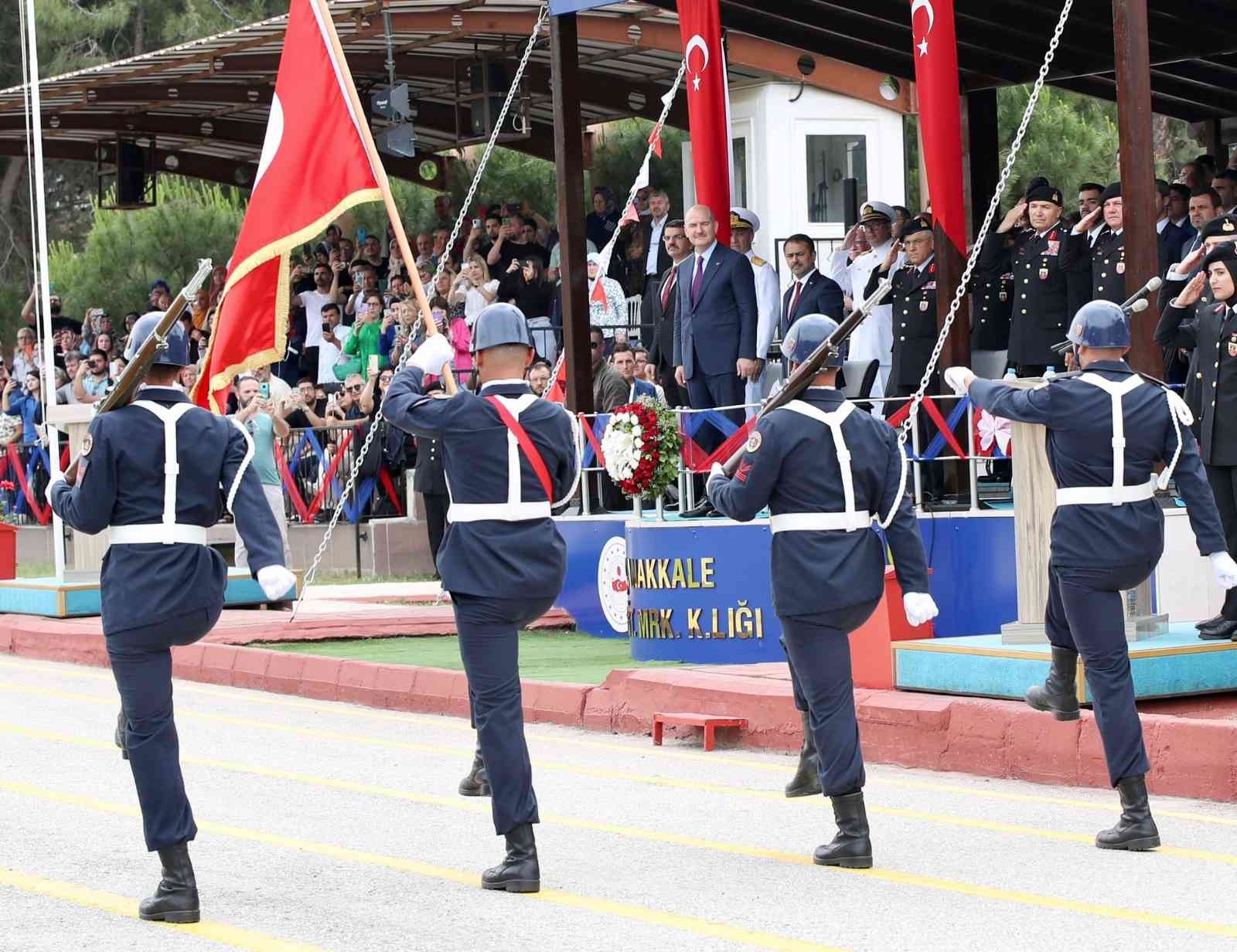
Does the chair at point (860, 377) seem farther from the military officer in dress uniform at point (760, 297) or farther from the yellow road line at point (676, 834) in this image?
the yellow road line at point (676, 834)

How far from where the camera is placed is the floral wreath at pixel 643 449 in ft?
47.7

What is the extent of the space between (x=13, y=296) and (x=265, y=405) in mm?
22270

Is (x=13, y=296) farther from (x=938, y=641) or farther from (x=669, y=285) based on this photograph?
(x=938, y=641)

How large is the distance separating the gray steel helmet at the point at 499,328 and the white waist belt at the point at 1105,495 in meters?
2.27

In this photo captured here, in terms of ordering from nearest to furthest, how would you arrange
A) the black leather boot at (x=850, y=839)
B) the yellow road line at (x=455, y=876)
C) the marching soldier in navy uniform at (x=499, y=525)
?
1. the yellow road line at (x=455, y=876)
2. the marching soldier in navy uniform at (x=499, y=525)
3. the black leather boot at (x=850, y=839)

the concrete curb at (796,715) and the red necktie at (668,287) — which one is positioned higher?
the red necktie at (668,287)

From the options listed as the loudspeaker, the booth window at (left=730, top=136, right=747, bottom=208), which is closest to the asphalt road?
the booth window at (left=730, top=136, right=747, bottom=208)

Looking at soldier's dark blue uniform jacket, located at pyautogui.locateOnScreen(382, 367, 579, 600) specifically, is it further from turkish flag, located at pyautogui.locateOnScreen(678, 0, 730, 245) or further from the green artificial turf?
turkish flag, located at pyautogui.locateOnScreen(678, 0, 730, 245)

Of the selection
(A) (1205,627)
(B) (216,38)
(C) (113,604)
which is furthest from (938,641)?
(B) (216,38)

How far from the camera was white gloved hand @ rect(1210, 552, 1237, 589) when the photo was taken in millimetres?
8561

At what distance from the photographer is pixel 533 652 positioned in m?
15.4

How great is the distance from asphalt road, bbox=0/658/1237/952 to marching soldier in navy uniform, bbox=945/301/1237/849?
0.78 metres

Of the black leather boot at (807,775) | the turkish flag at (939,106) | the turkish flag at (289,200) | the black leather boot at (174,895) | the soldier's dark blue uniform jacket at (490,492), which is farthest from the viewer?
the turkish flag at (939,106)

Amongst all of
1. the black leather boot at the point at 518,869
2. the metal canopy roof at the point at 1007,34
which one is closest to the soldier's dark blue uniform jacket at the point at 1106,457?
the black leather boot at the point at 518,869
